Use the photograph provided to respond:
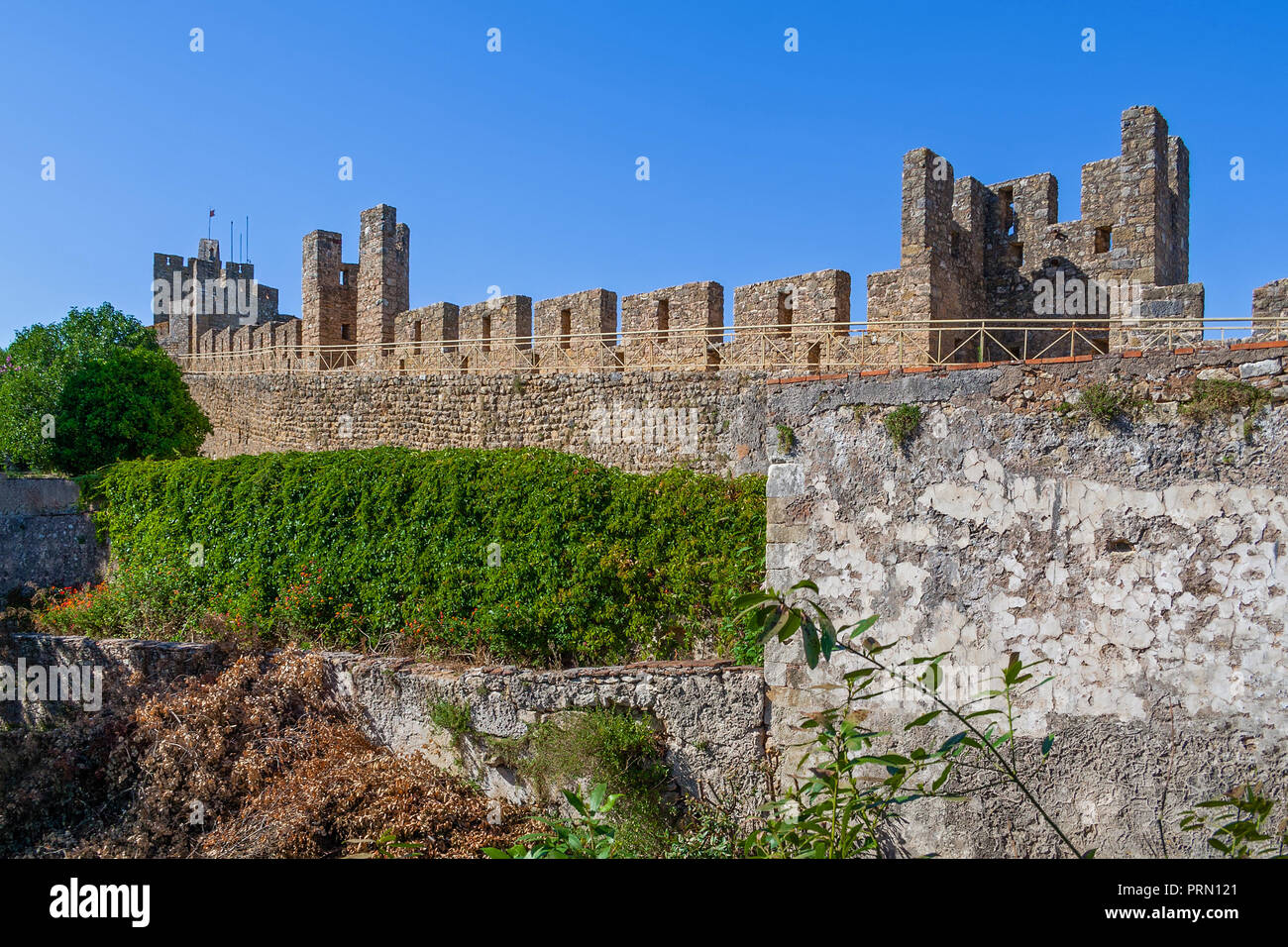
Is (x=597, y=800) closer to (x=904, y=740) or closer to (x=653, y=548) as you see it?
(x=904, y=740)

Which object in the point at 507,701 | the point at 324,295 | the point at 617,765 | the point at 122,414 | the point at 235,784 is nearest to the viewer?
the point at 617,765

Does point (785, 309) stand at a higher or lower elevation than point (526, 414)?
higher

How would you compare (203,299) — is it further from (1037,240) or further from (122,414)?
(1037,240)

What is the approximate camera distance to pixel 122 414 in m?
16.2

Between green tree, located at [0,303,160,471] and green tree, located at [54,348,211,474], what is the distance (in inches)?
23.4

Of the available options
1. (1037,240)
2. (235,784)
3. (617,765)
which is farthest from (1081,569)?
(1037,240)

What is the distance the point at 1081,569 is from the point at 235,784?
7.93m

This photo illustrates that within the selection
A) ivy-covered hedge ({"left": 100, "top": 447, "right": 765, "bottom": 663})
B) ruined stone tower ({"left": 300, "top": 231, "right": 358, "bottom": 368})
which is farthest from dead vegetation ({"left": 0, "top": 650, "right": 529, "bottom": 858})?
ruined stone tower ({"left": 300, "top": 231, "right": 358, "bottom": 368})

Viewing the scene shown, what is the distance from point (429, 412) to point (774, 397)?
10.6 m

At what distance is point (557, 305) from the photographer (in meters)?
15.4

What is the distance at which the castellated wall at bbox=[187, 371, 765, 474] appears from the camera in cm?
1201

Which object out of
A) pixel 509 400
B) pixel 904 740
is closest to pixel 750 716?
pixel 904 740

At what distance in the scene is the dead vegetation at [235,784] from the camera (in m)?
7.54

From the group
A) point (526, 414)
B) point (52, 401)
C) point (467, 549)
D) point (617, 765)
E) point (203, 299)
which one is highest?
point (203, 299)
